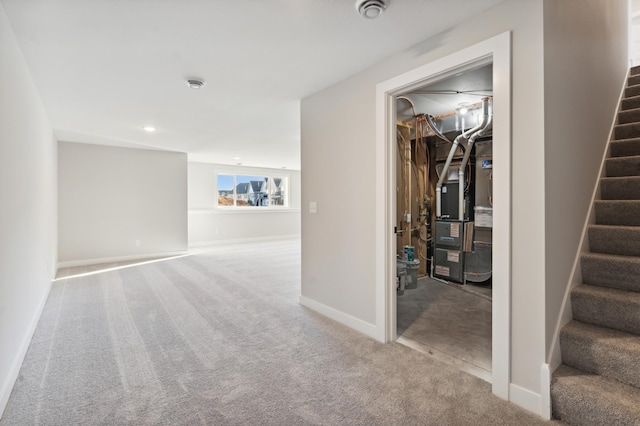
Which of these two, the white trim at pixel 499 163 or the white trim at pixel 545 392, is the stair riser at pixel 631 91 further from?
the white trim at pixel 545 392

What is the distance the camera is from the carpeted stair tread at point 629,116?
288 centimetres

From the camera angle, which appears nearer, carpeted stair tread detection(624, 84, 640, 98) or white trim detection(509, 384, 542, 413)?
white trim detection(509, 384, 542, 413)

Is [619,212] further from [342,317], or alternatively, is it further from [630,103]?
[342,317]

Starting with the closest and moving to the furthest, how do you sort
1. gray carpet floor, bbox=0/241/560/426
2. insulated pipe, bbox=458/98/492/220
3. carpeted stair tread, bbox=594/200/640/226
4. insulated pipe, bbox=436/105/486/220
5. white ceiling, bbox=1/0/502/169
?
gray carpet floor, bbox=0/241/560/426
white ceiling, bbox=1/0/502/169
carpeted stair tread, bbox=594/200/640/226
insulated pipe, bbox=458/98/492/220
insulated pipe, bbox=436/105/486/220

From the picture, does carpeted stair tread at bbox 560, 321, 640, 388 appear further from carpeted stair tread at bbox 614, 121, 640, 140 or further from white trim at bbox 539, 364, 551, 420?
carpeted stair tread at bbox 614, 121, 640, 140

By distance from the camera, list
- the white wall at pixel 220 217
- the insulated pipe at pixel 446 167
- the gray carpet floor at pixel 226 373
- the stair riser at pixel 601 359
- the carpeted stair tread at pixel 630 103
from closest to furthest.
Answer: the stair riser at pixel 601 359, the gray carpet floor at pixel 226 373, the carpeted stair tread at pixel 630 103, the insulated pipe at pixel 446 167, the white wall at pixel 220 217

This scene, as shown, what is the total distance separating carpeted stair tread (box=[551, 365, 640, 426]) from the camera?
1.41 metres

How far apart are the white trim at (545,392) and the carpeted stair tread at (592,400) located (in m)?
0.03

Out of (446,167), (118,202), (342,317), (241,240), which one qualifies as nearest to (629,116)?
(446,167)

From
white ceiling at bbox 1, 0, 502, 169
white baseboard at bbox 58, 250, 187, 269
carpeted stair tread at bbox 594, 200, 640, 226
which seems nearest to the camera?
white ceiling at bbox 1, 0, 502, 169

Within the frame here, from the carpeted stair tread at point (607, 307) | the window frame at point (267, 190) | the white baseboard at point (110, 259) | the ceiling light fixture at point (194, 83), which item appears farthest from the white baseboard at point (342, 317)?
the window frame at point (267, 190)

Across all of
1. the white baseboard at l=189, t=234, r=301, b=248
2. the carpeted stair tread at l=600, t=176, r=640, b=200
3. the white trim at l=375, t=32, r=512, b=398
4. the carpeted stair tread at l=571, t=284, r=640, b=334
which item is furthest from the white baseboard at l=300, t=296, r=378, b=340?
the white baseboard at l=189, t=234, r=301, b=248

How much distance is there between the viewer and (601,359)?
1620mm

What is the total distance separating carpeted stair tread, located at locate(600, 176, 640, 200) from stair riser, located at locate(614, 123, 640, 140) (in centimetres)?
70
